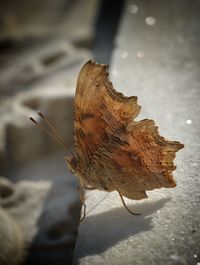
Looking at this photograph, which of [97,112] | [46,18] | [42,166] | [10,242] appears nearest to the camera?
[97,112]

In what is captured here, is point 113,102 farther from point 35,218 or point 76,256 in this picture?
point 35,218

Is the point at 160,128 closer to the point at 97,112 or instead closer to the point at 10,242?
the point at 97,112

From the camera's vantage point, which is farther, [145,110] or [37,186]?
[37,186]

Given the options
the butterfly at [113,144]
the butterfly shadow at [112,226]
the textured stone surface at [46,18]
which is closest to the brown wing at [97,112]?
the butterfly at [113,144]

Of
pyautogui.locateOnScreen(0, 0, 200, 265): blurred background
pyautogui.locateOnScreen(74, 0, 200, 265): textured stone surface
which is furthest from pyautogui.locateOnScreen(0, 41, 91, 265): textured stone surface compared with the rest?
pyautogui.locateOnScreen(74, 0, 200, 265): textured stone surface

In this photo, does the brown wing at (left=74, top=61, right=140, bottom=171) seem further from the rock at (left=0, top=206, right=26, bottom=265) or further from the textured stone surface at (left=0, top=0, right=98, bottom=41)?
the textured stone surface at (left=0, top=0, right=98, bottom=41)

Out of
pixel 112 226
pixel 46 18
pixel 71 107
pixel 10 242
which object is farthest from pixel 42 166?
pixel 46 18

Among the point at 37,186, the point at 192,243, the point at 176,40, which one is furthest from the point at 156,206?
the point at 176,40
